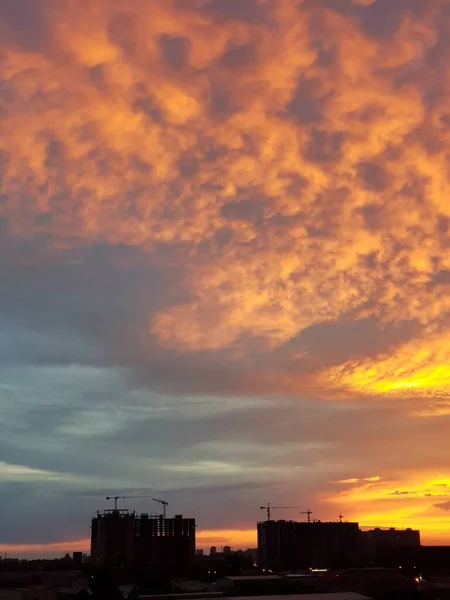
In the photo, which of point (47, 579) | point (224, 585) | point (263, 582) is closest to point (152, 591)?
point (224, 585)

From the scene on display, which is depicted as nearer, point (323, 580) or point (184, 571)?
point (323, 580)

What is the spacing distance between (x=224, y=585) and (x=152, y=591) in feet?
37.1

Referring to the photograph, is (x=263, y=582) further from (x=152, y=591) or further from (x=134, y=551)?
(x=134, y=551)

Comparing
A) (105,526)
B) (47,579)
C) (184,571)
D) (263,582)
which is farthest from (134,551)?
(263,582)

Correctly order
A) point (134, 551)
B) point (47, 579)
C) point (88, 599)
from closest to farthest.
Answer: point (88, 599) < point (47, 579) < point (134, 551)

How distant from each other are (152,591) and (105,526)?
Answer: 4751 inches

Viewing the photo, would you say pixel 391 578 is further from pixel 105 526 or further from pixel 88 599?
pixel 105 526

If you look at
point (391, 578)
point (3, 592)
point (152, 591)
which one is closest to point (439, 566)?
point (391, 578)

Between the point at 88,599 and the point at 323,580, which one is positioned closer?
the point at 88,599

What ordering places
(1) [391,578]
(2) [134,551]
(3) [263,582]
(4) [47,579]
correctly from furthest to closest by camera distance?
1. (2) [134,551]
2. (4) [47,579]
3. (1) [391,578]
4. (3) [263,582]

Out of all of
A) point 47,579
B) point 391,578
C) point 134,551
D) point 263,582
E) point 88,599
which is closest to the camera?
point 88,599

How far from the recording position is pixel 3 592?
252ft

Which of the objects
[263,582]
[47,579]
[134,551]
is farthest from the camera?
[134,551]

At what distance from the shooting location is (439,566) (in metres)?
154
